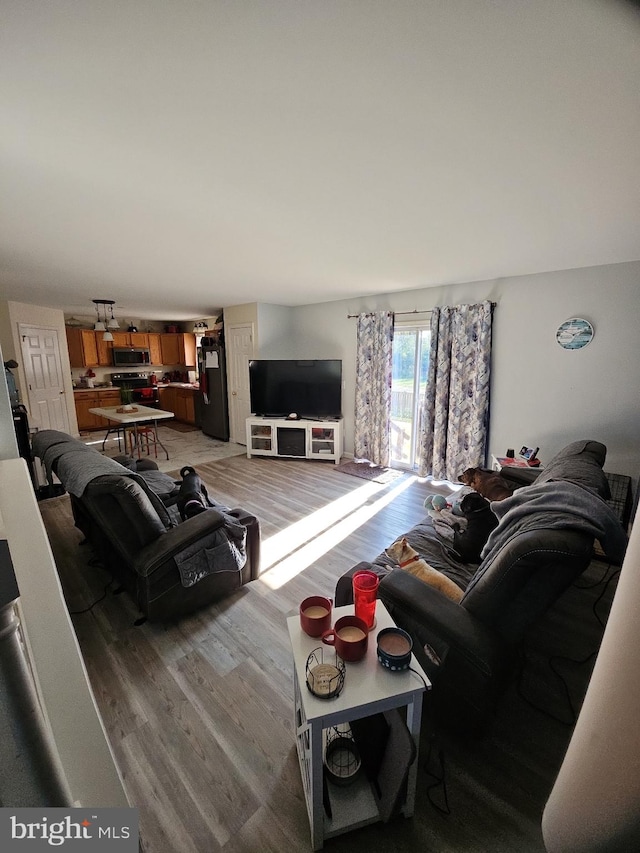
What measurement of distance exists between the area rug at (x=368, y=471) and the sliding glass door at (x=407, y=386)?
0.23m

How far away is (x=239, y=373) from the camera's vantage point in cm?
559

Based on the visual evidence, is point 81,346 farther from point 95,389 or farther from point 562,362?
point 562,362

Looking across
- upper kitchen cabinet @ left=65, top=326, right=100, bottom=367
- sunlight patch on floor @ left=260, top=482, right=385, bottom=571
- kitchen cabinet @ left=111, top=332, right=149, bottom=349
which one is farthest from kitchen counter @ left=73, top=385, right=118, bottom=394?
sunlight patch on floor @ left=260, top=482, right=385, bottom=571

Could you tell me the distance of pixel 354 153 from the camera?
4.46ft

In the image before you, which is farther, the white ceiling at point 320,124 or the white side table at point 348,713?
the white side table at point 348,713

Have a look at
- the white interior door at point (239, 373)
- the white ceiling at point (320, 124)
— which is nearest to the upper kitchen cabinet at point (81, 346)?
the white interior door at point (239, 373)

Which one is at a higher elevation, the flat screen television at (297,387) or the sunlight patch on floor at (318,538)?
the flat screen television at (297,387)

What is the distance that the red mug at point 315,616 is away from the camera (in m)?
1.18

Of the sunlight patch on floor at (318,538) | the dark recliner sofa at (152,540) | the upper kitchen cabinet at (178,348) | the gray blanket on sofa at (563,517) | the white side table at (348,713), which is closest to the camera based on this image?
the white side table at (348,713)

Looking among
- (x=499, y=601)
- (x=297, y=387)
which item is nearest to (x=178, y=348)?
(x=297, y=387)

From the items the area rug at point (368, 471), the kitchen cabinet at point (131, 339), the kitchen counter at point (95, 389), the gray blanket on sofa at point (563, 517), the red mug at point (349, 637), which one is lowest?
the area rug at point (368, 471)

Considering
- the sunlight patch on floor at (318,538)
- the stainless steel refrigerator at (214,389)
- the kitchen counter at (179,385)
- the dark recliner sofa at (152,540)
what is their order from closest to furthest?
1. the dark recliner sofa at (152,540)
2. the sunlight patch on floor at (318,538)
3. the stainless steel refrigerator at (214,389)
4. the kitchen counter at (179,385)

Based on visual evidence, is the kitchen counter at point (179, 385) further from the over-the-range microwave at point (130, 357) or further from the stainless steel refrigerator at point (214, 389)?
the stainless steel refrigerator at point (214, 389)

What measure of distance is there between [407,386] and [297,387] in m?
1.56
